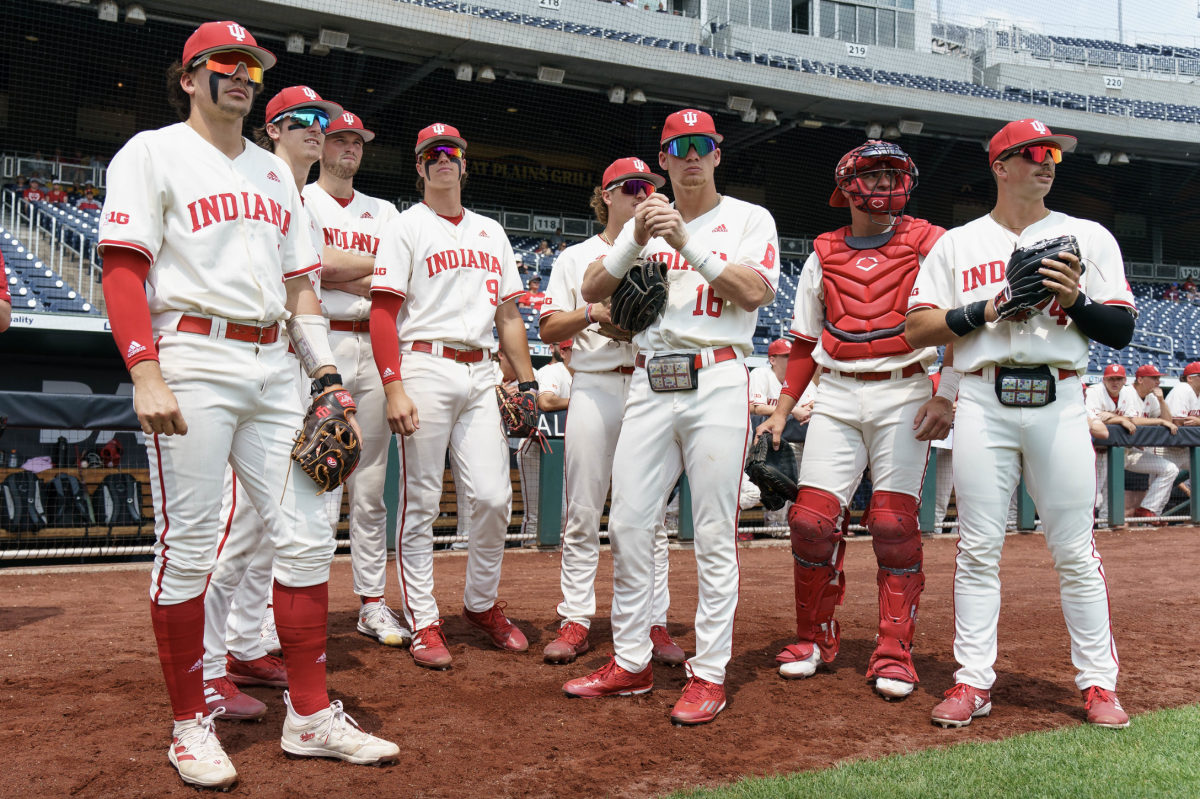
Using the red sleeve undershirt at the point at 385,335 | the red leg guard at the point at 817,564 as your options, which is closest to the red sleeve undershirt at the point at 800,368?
the red leg guard at the point at 817,564

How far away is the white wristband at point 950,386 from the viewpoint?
3.73 metres

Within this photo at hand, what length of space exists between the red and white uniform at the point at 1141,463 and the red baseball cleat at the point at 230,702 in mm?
9454

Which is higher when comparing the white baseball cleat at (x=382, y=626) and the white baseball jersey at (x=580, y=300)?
the white baseball jersey at (x=580, y=300)

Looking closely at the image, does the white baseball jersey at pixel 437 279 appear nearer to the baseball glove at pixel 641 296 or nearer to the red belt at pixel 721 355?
the baseball glove at pixel 641 296

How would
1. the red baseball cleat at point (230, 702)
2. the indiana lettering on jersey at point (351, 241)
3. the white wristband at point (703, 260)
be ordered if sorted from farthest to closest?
1. the indiana lettering on jersey at point (351, 241)
2. the white wristband at point (703, 260)
3. the red baseball cleat at point (230, 702)

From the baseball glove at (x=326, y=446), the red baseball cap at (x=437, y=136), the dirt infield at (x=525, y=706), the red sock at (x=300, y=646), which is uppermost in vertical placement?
the red baseball cap at (x=437, y=136)

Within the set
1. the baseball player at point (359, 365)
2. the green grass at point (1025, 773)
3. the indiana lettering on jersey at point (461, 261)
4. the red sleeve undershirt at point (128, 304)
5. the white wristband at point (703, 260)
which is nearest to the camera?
the green grass at point (1025, 773)

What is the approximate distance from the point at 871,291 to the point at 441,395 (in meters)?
1.94

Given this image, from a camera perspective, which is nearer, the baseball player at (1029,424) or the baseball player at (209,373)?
the baseball player at (209,373)

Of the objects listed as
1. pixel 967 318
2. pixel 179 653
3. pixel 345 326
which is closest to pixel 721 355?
pixel 967 318

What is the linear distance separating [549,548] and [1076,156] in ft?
71.1

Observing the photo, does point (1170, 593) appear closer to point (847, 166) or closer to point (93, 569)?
point (847, 166)

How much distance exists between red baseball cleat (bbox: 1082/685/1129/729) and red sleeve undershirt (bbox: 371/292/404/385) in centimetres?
295

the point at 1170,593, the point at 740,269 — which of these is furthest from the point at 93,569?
the point at 1170,593
